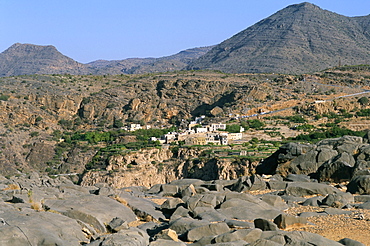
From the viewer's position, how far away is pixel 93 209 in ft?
58.1

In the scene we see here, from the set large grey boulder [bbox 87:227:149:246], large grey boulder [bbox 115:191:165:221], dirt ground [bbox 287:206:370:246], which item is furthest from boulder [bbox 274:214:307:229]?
large grey boulder [bbox 115:191:165:221]

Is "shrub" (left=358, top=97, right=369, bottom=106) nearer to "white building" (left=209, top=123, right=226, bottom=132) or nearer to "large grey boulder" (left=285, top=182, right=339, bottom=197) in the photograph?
"white building" (left=209, top=123, right=226, bottom=132)

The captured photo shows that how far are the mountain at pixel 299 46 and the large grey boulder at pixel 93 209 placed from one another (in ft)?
417

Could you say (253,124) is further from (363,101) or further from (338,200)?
(338,200)

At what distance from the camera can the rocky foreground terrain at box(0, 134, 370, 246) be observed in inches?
537

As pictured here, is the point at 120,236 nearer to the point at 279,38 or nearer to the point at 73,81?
the point at 73,81

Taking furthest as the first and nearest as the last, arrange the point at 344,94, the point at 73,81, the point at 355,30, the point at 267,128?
the point at 355,30
the point at 73,81
the point at 344,94
the point at 267,128

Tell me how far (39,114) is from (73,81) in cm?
2077

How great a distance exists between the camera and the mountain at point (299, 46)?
156 meters

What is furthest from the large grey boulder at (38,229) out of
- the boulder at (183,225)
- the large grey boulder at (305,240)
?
the large grey boulder at (305,240)

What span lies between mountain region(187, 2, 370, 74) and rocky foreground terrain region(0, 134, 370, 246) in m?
121

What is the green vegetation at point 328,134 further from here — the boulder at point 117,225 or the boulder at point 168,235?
the boulder at point 168,235

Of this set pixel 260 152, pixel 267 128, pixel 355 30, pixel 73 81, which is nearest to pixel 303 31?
pixel 355 30

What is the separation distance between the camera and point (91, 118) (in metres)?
93.6
